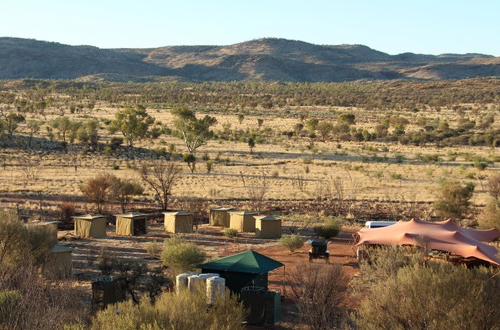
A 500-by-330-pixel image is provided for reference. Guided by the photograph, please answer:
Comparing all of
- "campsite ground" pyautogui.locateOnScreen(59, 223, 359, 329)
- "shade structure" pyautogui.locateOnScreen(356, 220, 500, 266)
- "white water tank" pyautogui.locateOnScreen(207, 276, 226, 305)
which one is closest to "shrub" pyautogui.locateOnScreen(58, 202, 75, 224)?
"campsite ground" pyautogui.locateOnScreen(59, 223, 359, 329)

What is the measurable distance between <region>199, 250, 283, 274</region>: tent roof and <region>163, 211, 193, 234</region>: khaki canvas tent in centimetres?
1213

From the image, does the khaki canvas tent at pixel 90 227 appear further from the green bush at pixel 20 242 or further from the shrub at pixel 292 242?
the green bush at pixel 20 242

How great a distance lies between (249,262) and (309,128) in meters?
60.6

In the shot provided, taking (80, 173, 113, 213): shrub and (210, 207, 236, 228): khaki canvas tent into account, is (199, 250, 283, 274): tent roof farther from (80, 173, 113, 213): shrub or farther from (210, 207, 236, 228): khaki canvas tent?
(80, 173, 113, 213): shrub

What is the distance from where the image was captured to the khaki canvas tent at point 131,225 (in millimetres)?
32312

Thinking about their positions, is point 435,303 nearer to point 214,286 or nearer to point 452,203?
point 214,286

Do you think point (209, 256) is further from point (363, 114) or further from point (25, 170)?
point (363, 114)

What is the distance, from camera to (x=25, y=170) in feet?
173

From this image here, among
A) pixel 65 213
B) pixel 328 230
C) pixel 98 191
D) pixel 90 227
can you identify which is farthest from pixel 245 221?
pixel 98 191

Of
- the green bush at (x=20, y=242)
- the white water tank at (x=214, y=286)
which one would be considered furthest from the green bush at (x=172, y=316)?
the green bush at (x=20, y=242)

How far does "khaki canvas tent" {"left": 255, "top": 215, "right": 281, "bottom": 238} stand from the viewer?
107 ft

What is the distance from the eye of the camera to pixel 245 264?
2062cm

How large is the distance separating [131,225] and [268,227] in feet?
20.5

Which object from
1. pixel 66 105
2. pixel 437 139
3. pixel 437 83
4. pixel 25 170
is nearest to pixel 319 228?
pixel 25 170
